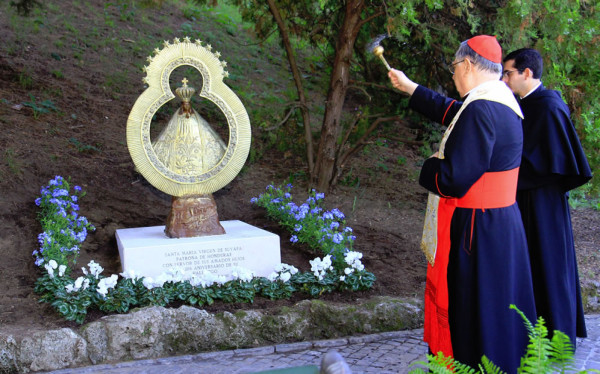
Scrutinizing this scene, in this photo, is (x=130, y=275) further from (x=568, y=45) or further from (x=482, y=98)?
(x=568, y=45)

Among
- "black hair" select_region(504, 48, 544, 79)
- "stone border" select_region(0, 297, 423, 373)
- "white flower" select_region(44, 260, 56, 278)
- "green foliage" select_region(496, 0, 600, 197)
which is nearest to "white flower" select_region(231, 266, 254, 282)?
"stone border" select_region(0, 297, 423, 373)

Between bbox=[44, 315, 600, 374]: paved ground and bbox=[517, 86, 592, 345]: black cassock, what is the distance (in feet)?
1.50

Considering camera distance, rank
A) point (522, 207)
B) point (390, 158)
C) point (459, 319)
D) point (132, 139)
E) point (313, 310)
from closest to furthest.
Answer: point (459, 319) < point (522, 207) < point (313, 310) < point (132, 139) < point (390, 158)

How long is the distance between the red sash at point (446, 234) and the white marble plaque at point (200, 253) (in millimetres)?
2226

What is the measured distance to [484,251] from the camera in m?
3.19

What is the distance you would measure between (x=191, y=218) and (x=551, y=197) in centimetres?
298

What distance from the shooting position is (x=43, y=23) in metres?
11.8

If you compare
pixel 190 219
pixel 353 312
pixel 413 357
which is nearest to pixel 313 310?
pixel 353 312

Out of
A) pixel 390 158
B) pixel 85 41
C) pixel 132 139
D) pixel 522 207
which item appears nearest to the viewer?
pixel 522 207

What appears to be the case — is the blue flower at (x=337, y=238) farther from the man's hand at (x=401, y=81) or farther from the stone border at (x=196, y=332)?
the man's hand at (x=401, y=81)

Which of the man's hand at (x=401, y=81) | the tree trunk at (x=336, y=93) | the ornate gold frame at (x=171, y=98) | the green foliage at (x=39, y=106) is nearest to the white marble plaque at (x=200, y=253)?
the ornate gold frame at (x=171, y=98)

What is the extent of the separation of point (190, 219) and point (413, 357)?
7.57 feet

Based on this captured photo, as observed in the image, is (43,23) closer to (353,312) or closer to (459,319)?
(353,312)

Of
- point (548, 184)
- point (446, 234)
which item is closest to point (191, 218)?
point (446, 234)
